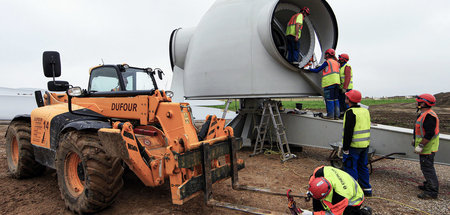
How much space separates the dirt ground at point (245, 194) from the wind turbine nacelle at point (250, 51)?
1.95m

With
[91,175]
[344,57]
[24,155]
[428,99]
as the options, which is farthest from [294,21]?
[24,155]

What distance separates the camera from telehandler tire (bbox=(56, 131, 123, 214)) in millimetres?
3137

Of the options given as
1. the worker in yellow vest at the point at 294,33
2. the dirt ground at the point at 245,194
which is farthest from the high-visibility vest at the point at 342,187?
the worker in yellow vest at the point at 294,33

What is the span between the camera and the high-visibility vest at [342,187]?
238cm

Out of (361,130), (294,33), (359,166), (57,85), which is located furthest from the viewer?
(294,33)

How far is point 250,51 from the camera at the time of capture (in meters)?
6.03

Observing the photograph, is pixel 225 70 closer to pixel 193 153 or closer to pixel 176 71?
pixel 176 71

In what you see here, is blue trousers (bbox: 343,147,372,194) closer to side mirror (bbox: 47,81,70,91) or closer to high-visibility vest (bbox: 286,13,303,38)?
high-visibility vest (bbox: 286,13,303,38)

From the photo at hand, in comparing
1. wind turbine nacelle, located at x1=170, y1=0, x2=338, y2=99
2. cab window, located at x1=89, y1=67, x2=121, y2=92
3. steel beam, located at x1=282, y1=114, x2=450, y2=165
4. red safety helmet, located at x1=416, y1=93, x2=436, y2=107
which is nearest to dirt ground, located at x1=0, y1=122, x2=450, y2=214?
steel beam, located at x1=282, y1=114, x2=450, y2=165

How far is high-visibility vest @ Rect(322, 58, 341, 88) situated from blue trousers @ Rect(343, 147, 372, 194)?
2132 mm

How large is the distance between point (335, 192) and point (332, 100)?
4.01 meters

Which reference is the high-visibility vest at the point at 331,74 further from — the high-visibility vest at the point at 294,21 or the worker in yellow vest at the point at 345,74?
the high-visibility vest at the point at 294,21

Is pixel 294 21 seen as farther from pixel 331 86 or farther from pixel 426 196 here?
pixel 426 196

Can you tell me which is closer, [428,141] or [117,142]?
[117,142]
